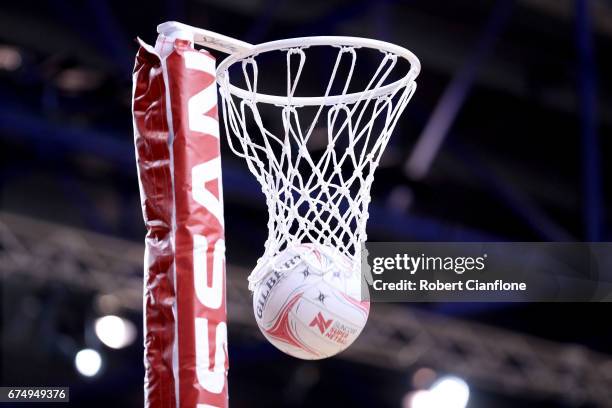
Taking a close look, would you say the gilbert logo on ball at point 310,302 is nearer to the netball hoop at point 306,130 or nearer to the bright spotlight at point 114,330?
the netball hoop at point 306,130

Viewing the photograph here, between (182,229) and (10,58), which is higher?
(10,58)

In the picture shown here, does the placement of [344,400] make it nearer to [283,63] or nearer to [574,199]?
[574,199]

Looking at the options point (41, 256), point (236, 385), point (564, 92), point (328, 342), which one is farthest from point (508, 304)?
point (328, 342)

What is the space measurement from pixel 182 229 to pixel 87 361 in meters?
9.00

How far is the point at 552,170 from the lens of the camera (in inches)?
444

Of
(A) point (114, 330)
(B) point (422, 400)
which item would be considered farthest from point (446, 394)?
(A) point (114, 330)

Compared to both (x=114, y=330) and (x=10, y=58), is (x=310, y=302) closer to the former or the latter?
(x=10, y=58)

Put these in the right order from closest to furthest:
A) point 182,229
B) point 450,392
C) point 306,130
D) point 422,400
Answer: point 182,229 → point 306,130 → point 450,392 → point 422,400

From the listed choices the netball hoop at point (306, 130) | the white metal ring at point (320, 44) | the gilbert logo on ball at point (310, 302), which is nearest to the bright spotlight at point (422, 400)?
the netball hoop at point (306, 130)

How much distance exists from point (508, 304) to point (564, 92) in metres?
2.48

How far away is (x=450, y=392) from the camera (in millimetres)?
11672

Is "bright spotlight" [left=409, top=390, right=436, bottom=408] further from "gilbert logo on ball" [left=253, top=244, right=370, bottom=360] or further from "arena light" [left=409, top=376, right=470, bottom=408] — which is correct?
"gilbert logo on ball" [left=253, top=244, right=370, bottom=360]

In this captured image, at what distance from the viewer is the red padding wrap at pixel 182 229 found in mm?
2381

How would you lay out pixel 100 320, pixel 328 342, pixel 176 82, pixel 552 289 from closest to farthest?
pixel 176 82
pixel 328 342
pixel 552 289
pixel 100 320
